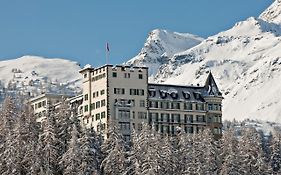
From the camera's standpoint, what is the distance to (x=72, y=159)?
144 metres

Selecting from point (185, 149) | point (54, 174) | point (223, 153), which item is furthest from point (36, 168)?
point (223, 153)

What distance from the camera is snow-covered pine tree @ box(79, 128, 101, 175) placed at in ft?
479

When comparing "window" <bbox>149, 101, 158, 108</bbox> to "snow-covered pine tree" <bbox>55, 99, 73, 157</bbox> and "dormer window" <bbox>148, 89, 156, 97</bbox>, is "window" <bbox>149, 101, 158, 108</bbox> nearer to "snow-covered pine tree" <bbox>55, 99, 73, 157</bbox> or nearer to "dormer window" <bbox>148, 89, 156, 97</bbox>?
"dormer window" <bbox>148, 89, 156, 97</bbox>

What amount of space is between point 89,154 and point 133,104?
1604 inches

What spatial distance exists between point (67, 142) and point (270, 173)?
134 feet

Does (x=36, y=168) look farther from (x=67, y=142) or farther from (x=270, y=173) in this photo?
(x=270, y=173)

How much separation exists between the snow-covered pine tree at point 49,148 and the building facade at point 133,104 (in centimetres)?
2830

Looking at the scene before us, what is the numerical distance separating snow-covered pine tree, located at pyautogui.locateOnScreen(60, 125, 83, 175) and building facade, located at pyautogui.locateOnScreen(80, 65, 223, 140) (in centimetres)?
3163

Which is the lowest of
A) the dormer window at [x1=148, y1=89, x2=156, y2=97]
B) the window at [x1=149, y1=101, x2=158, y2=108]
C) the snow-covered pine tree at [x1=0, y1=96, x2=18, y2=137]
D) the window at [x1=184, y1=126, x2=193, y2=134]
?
the snow-covered pine tree at [x1=0, y1=96, x2=18, y2=137]

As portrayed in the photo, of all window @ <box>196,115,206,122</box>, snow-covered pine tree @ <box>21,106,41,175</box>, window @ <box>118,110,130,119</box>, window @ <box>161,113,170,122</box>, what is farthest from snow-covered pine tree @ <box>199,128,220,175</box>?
window @ <box>196,115,206,122</box>

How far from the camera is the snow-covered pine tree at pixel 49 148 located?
146 meters

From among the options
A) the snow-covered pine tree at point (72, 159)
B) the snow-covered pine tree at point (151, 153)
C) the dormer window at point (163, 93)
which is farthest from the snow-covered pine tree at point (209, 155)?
the dormer window at point (163, 93)

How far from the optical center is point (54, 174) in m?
146

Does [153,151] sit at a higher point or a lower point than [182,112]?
lower
